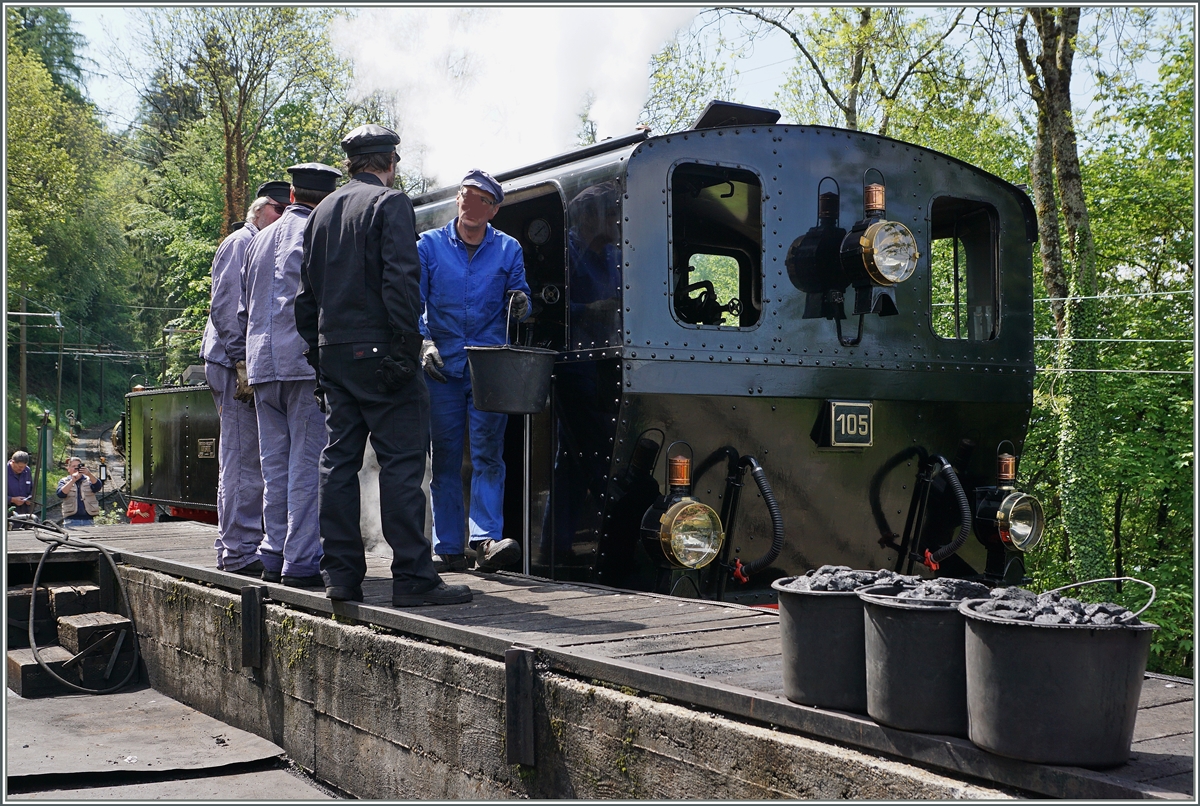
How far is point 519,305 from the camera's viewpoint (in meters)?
5.59

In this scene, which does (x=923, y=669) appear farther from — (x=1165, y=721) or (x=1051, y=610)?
(x=1165, y=721)

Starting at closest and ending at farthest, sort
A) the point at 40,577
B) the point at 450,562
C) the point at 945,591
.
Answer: the point at 945,591, the point at 450,562, the point at 40,577

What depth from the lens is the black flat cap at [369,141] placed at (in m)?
5.11

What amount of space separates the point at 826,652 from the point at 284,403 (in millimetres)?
A: 3729

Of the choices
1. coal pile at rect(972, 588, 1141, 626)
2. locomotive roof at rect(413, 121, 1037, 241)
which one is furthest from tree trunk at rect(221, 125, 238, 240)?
coal pile at rect(972, 588, 1141, 626)

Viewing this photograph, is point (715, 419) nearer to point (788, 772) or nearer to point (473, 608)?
point (473, 608)

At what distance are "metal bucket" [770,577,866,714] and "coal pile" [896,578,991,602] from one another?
0.16 metres

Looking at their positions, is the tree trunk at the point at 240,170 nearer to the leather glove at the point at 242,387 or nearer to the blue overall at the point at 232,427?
the blue overall at the point at 232,427

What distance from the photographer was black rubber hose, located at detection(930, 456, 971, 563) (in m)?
5.89

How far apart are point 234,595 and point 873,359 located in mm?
3459

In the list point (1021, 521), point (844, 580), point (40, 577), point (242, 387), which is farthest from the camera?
point (40, 577)

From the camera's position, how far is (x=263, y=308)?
577 centimetres

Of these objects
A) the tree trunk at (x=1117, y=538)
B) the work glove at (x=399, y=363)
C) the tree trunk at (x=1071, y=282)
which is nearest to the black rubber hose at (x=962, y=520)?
the work glove at (x=399, y=363)

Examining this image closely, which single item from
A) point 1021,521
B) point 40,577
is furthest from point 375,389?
point 40,577
